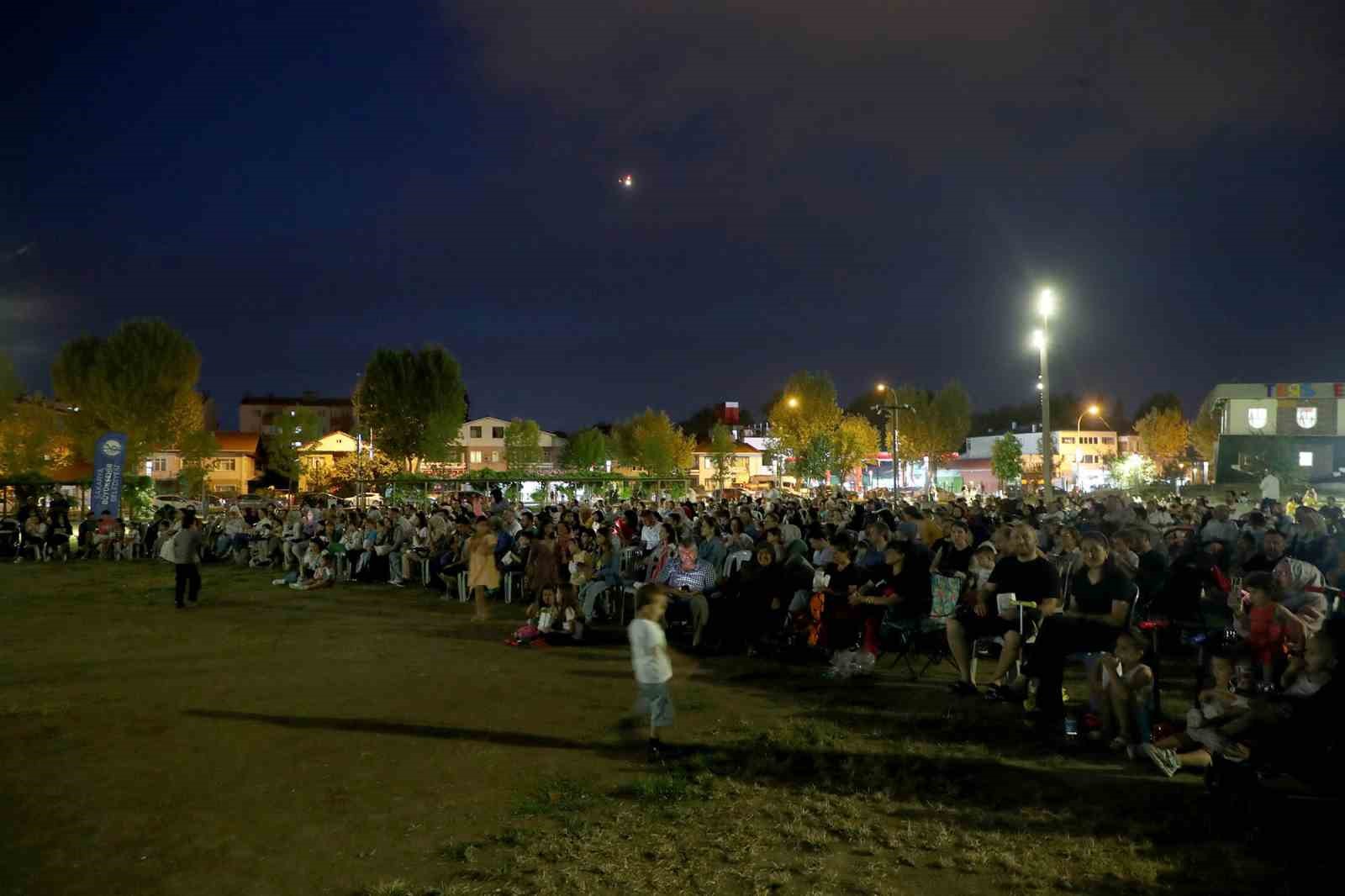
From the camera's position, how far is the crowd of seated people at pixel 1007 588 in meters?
6.05

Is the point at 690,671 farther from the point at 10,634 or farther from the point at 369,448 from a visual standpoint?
the point at 369,448

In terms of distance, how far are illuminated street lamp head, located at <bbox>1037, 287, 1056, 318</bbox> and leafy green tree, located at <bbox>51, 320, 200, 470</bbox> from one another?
49.7 meters

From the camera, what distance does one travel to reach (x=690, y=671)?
912 centimetres

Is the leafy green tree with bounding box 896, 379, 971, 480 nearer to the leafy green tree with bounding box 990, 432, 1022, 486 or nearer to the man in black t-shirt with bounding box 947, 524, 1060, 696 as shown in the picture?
the leafy green tree with bounding box 990, 432, 1022, 486

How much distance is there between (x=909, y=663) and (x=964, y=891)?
500 centimetres

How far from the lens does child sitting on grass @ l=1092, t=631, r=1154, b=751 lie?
19.8ft

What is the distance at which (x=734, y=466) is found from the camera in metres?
91.1

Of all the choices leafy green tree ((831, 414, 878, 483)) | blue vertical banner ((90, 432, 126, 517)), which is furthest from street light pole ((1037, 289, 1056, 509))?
leafy green tree ((831, 414, 878, 483))

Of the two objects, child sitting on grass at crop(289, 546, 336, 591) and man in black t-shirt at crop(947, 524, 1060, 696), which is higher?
man in black t-shirt at crop(947, 524, 1060, 696)

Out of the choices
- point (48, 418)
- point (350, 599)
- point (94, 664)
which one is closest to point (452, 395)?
point (48, 418)

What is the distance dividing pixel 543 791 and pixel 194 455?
179 feet

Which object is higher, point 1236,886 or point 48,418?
point 48,418

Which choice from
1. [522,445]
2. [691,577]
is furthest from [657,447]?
[691,577]

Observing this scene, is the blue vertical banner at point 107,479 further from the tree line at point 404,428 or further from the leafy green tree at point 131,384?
the leafy green tree at point 131,384
